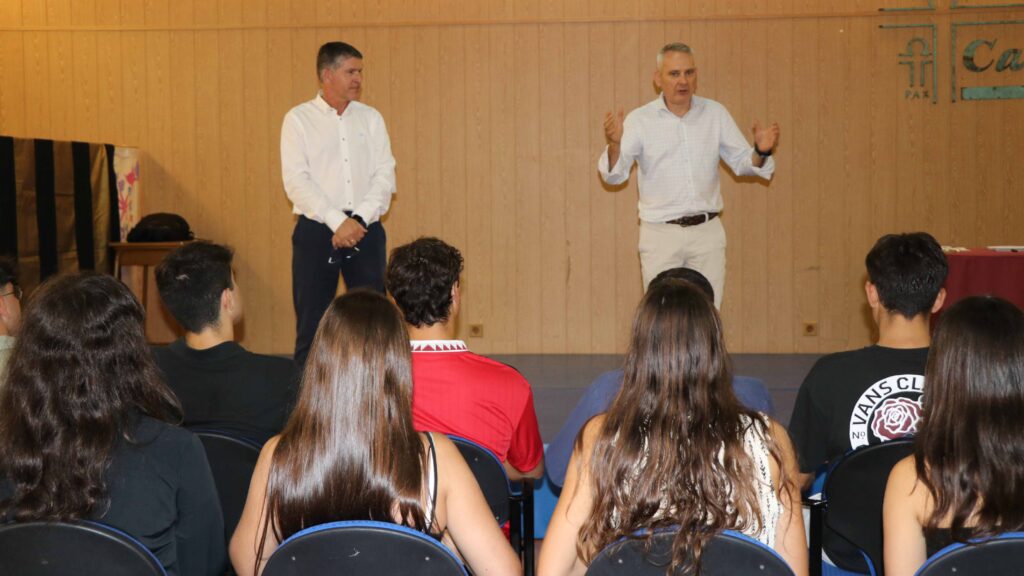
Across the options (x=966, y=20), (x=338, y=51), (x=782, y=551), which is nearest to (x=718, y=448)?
(x=782, y=551)

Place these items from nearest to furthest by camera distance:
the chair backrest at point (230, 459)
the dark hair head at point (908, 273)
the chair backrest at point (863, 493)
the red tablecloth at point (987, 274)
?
the chair backrest at point (863, 493) < the chair backrest at point (230, 459) < the dark hair head at point (908, 273) < the red tablecloth at point (987, 274)

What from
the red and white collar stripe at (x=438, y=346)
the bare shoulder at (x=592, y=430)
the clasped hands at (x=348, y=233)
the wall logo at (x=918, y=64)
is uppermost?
the wall logo at (x=918, y=64)

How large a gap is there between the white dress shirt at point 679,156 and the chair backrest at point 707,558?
372 centimetres

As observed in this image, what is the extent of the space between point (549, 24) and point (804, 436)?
5134mm

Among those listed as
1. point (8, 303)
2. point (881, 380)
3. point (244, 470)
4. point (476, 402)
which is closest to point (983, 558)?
point (881, 380)

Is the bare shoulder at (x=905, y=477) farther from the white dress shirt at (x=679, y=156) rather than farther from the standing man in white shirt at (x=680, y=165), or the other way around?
the white dress shirt at (x=679, y=156)

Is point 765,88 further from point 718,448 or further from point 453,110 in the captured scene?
point 718,448

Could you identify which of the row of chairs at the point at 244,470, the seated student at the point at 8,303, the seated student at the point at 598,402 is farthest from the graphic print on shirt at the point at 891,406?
the seated student at the point at 8,303

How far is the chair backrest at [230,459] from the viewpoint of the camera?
2.23 metres

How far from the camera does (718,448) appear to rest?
173 centimetres

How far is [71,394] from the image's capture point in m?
1.79

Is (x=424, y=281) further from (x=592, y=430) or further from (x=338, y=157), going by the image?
(x=338, y=157)

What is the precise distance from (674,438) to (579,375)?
4.71 meters

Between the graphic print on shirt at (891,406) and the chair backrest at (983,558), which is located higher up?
the graphic print on shirt at (891,406)
